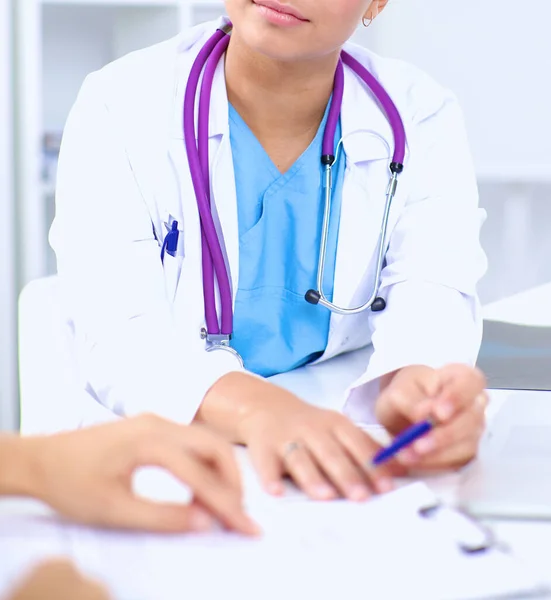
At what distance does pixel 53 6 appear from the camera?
2574 mm

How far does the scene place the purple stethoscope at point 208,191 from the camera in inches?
45.3

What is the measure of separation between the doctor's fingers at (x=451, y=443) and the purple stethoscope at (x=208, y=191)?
38 cm

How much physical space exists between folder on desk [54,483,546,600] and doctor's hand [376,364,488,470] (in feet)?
0.38

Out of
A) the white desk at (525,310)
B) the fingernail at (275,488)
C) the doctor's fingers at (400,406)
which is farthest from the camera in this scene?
the white desk at (525,310)

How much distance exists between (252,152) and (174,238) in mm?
166

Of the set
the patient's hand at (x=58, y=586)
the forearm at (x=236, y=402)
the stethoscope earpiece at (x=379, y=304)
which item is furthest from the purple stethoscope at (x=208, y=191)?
the patient's hand at (x=58, y=586)

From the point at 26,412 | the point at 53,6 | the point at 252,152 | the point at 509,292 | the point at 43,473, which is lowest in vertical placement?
the point at 509,292

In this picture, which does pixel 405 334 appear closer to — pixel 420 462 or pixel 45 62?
pixel 420 462

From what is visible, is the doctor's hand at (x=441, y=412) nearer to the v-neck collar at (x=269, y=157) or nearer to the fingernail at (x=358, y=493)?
the fingernail at (x=358, y=493)

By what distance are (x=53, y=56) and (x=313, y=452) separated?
2.17 m

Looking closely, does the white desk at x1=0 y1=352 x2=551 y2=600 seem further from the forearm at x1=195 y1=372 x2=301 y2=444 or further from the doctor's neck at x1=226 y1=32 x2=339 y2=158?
the doctor's neck at x1=226 y1=32 x2=339 y2=158

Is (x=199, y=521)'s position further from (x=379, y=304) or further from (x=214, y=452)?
(x=379, y=304)

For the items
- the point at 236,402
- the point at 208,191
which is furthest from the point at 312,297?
the point at 236,402

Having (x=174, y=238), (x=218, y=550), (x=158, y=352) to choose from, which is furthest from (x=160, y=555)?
(x=174, y=238)
